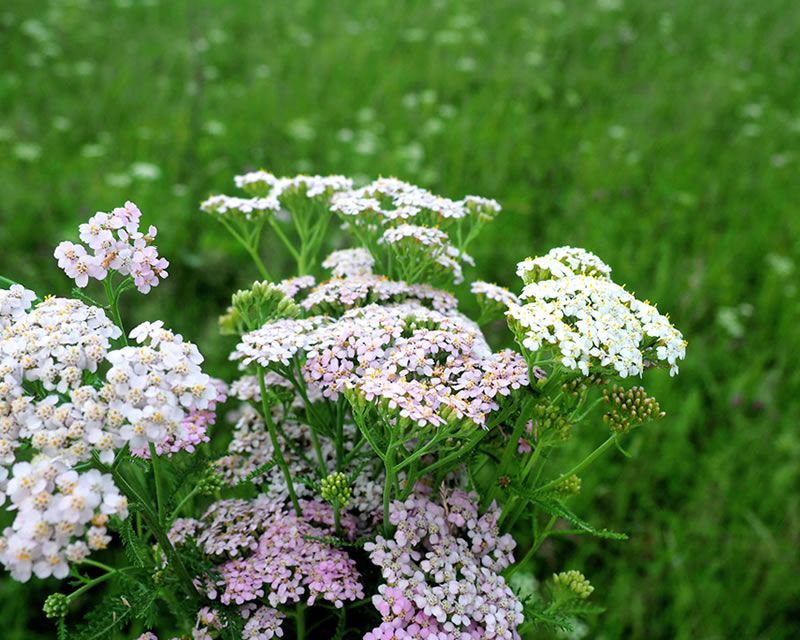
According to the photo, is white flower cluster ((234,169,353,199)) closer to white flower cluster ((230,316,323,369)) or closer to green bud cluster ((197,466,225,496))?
white flower cluster ((230,316,323,369))

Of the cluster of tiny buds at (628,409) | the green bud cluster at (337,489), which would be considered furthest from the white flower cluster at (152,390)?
the cluster of tiny buds at (628,409)

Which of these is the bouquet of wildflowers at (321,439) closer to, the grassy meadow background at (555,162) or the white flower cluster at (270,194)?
the white flower cluster at (270,194)

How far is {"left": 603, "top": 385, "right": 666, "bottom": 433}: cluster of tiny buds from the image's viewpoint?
1.13m

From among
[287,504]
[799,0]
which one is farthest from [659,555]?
[799,0]

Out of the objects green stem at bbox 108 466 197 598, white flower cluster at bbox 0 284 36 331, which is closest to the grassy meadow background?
green stem at bbox 108 466 197 598

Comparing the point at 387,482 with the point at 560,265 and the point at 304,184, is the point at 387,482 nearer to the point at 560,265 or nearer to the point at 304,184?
the point at 560,265

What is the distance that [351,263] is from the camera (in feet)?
4.48

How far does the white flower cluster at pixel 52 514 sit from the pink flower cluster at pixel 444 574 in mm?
367

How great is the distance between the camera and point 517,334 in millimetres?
1097

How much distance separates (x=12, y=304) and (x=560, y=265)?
81 centimetres

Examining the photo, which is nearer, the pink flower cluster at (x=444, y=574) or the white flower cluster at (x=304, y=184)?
the pink flower cluster at (x=444, y=574)

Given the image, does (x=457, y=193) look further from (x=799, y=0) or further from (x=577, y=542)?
(x=799, y=0)

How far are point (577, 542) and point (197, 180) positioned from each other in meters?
2.69

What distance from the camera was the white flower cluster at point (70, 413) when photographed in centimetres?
78
